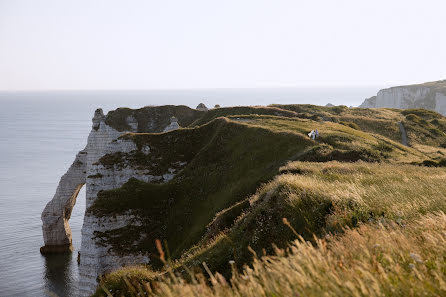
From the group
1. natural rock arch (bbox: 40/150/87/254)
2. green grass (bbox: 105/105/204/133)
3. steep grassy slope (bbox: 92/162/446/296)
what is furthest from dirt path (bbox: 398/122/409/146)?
natural rock arch (bbox: 40/150/87/254)

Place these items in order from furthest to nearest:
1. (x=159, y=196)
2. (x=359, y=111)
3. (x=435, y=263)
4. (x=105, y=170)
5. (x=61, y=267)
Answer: (x=359, y=111), (x=61, y=267), (x=105, y=170), (x=159, y=196), (x=435, y=263)

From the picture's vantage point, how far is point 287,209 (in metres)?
15.2

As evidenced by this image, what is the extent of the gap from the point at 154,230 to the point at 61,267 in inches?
1005

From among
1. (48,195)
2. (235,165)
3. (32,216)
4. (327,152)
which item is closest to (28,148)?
(48,195)

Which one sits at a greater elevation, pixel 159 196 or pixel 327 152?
pixel 327 152

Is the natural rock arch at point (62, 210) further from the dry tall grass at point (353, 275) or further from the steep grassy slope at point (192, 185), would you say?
the dry tall grass at point (353, 275)

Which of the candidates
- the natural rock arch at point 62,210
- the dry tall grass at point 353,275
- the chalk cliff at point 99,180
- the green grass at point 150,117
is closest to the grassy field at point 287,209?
the dry tall grass at point 353,275

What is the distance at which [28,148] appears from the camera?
166 m

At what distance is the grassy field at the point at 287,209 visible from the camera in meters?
6.70

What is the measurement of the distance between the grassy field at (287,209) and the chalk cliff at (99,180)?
1.13 metres

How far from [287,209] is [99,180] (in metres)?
38.1

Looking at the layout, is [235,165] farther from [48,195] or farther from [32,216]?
[48,195]

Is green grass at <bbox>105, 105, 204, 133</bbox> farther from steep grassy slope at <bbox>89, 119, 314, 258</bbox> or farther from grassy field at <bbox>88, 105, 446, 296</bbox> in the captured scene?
steep grassy slope at <bbox>89, 119, 314, 258</bbox>

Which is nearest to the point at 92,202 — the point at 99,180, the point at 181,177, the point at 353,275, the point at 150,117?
the point at 99,180
